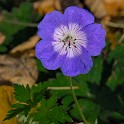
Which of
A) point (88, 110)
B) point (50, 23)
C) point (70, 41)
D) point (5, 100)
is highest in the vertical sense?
point (50, 23)

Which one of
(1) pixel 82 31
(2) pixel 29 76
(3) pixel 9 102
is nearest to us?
(1) pixel 82 31

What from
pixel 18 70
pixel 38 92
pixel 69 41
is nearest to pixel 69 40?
pixel 69 41

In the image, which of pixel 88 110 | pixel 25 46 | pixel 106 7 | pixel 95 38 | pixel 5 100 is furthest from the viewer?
pixel 106 7

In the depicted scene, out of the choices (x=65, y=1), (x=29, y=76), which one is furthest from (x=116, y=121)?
(x=65, y=1)

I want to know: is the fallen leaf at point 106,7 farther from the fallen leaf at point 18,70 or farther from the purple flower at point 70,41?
the purple flower at point 70,41

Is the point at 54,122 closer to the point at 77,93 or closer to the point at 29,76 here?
the point at 77,93

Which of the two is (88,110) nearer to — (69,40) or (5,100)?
(5,100)

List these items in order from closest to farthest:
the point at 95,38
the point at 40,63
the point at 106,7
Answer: the point at 95,38 < the point at 40,63 < the point at 106,7

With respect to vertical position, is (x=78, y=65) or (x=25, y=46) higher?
(x=78, y=65)
